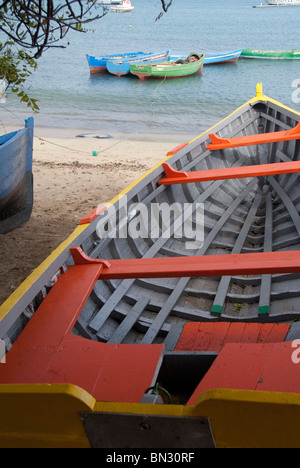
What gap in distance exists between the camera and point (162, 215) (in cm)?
520

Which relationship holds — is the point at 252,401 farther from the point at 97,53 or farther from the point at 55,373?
the point at 97,53

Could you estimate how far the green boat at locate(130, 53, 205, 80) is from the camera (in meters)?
24.3

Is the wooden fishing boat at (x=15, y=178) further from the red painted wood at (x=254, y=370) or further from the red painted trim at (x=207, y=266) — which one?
the red painted wood at (x=254, y=370)

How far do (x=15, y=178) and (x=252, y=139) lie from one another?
143 inches

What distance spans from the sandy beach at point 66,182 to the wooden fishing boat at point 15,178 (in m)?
0.24

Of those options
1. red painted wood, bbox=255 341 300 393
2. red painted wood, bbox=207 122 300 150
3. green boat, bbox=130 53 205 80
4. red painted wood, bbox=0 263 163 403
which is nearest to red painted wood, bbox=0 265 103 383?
red painted wood, bbox=0 263 163 403

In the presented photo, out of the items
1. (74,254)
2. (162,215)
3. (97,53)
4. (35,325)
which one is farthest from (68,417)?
(97,53)

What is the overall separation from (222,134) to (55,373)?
552cm

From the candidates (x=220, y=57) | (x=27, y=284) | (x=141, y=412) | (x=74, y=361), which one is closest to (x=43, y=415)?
(x=141, y=412)

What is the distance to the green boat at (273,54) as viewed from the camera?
3122 centimetres

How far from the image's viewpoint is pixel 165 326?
3.51 meters

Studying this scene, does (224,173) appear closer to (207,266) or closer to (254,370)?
(207,266)

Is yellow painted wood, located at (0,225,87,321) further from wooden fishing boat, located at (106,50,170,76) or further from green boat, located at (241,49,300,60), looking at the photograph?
green boat, located at (241,49,300,60)

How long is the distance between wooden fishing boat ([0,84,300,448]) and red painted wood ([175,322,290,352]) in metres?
0.01
